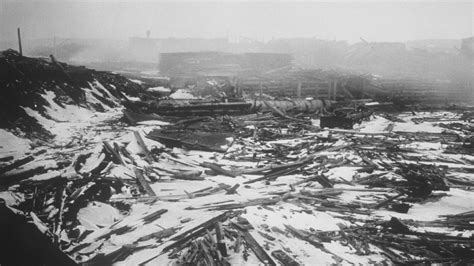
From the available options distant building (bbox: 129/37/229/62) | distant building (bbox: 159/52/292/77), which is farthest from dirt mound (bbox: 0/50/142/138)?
distant building (bbox: 129/37/229/62)

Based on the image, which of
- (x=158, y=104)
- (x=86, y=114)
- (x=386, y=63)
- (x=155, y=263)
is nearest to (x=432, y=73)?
(x=386, y=63)

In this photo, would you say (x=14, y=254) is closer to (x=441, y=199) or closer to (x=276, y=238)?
(x=276, y=238)

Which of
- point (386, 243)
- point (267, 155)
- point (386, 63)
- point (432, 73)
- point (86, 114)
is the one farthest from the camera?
point (386, 63)

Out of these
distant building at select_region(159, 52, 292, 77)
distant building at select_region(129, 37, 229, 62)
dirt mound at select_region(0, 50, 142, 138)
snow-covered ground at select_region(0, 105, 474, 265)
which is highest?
distant building at select_region(129, 37, 229, 62)

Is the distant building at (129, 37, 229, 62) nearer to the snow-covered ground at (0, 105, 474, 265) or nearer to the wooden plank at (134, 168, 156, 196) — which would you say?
the snow-covered ground at (0, 105, 474, 265)

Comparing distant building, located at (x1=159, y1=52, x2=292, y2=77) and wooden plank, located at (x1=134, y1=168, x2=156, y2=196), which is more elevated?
distant building, located at (x1=159, y1=52, x2=292, y2=77)

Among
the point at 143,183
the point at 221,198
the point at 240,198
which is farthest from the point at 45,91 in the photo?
the point at 240,198

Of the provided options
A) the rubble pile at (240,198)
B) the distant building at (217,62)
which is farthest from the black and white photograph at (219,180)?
the distant building at (217,62)

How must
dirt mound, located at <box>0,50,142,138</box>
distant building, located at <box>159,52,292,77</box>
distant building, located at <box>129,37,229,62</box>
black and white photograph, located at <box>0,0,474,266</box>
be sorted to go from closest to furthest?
black and white photograph, located at <box>0,0,474,266</box>, dirt mound, located at <box>0,50,142,138</box>, distant building, located at <box>159,52,292,77</box>, distant building, located at <box>129,37,229,62</box>
